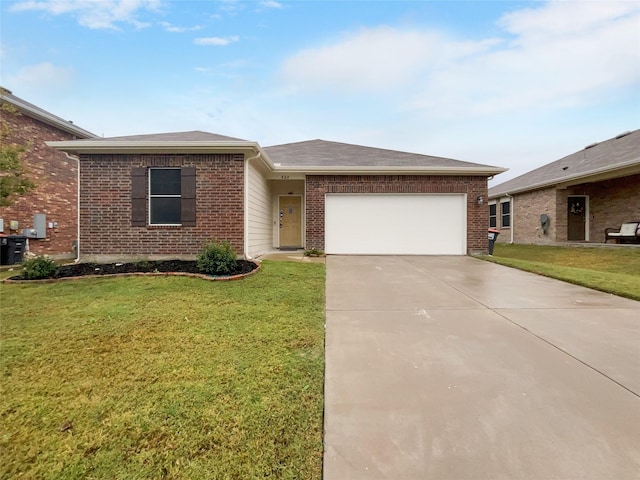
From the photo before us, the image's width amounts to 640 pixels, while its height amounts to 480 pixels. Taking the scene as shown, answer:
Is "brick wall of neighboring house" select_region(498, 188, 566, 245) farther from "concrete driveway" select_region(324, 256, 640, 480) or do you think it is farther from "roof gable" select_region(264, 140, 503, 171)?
"concrete driveway" select_region(324, 256, 640, 480)

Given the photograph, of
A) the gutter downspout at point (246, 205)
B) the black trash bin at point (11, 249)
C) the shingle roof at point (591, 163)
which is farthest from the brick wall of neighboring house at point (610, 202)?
the black trash bin at point (11, 249)

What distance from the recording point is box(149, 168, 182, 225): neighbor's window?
786 cm

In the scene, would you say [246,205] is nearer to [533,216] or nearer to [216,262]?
[216,262]

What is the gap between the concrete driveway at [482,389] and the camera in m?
1.62

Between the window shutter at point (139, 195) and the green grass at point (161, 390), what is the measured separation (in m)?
3.75

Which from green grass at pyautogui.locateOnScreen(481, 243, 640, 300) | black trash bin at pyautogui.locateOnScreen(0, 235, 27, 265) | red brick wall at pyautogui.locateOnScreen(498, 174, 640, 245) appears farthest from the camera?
red brick wall at pyautogui.locateOnScreen(498, 174, 640, 245)

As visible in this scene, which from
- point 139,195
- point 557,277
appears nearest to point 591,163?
point 557,277

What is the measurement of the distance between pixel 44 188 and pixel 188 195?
234 inches

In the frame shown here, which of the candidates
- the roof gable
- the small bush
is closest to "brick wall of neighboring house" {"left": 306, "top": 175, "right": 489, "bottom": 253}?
the roof gable

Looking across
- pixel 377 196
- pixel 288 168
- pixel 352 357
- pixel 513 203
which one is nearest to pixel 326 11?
pixel 288 168

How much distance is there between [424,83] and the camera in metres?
12.6

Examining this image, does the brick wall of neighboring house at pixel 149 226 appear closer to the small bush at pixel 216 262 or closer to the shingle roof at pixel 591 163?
the small bush at pixel 216 262

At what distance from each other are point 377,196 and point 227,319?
756 centimetres

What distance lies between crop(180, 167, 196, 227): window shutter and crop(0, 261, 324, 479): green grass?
148 inches
